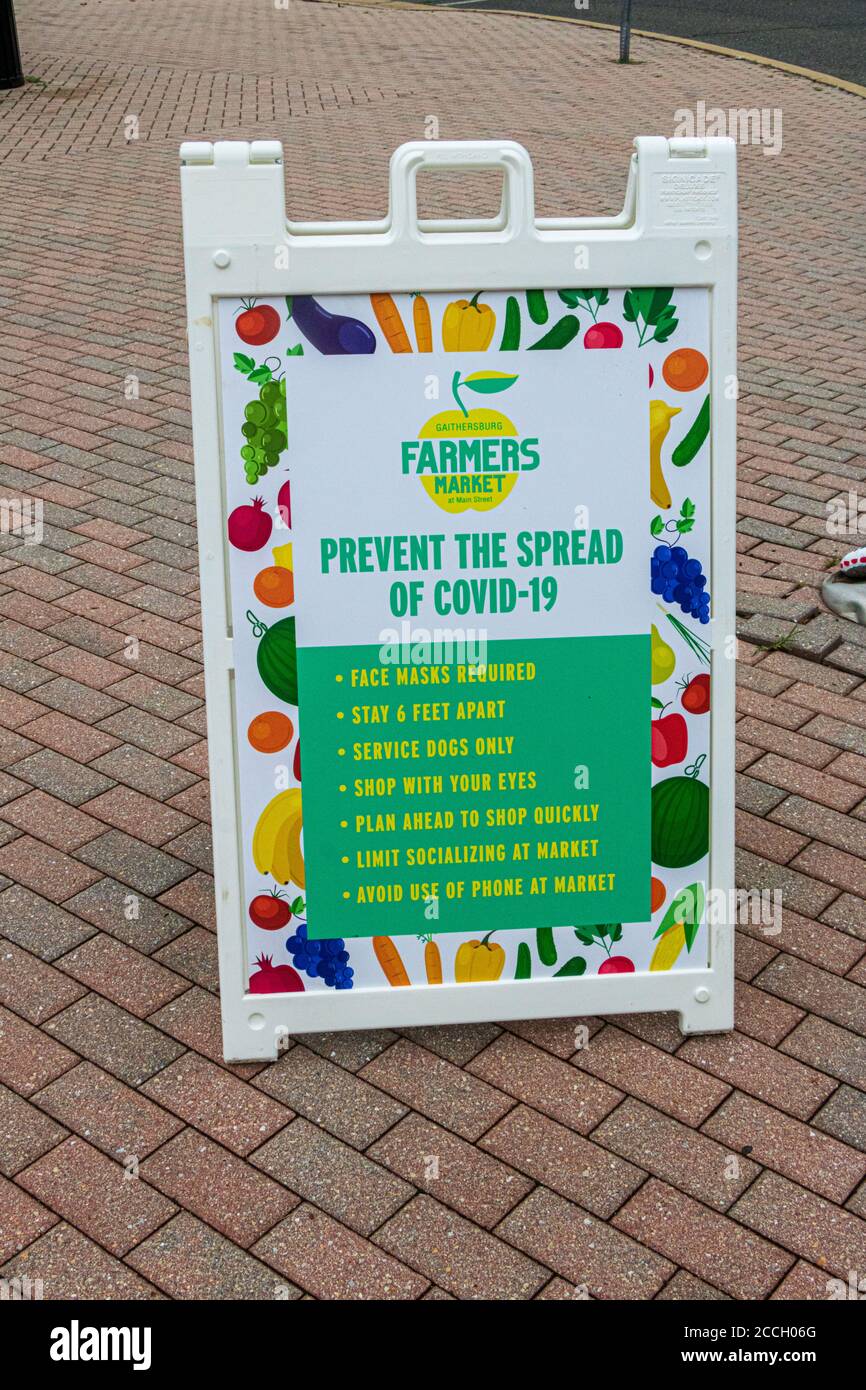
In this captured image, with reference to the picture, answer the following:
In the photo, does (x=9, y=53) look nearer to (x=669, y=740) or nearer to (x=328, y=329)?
(x=328, y=329)

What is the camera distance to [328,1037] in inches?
136

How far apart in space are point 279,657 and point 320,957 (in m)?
0.65

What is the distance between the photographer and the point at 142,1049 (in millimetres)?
3396

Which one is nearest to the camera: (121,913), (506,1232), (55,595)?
(506,1232)

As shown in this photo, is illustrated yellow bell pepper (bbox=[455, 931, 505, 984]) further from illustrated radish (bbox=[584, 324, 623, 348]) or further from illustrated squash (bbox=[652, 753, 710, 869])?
illustrated radish (bbox=[584, 324, 623, 348])

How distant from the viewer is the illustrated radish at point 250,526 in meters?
3.09

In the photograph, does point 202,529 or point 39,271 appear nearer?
point 202,529

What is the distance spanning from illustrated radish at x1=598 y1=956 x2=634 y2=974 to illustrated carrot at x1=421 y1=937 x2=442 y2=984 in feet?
1.14

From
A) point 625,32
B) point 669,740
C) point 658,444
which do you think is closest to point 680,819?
point 669,740

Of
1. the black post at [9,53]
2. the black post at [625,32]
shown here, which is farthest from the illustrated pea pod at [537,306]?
the black post at [625,32]

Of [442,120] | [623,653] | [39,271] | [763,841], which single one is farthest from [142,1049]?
[442,120]

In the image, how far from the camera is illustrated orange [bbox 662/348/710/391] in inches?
122

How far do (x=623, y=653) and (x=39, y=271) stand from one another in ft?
22.8

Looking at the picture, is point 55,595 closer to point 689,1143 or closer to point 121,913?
point 121,913
